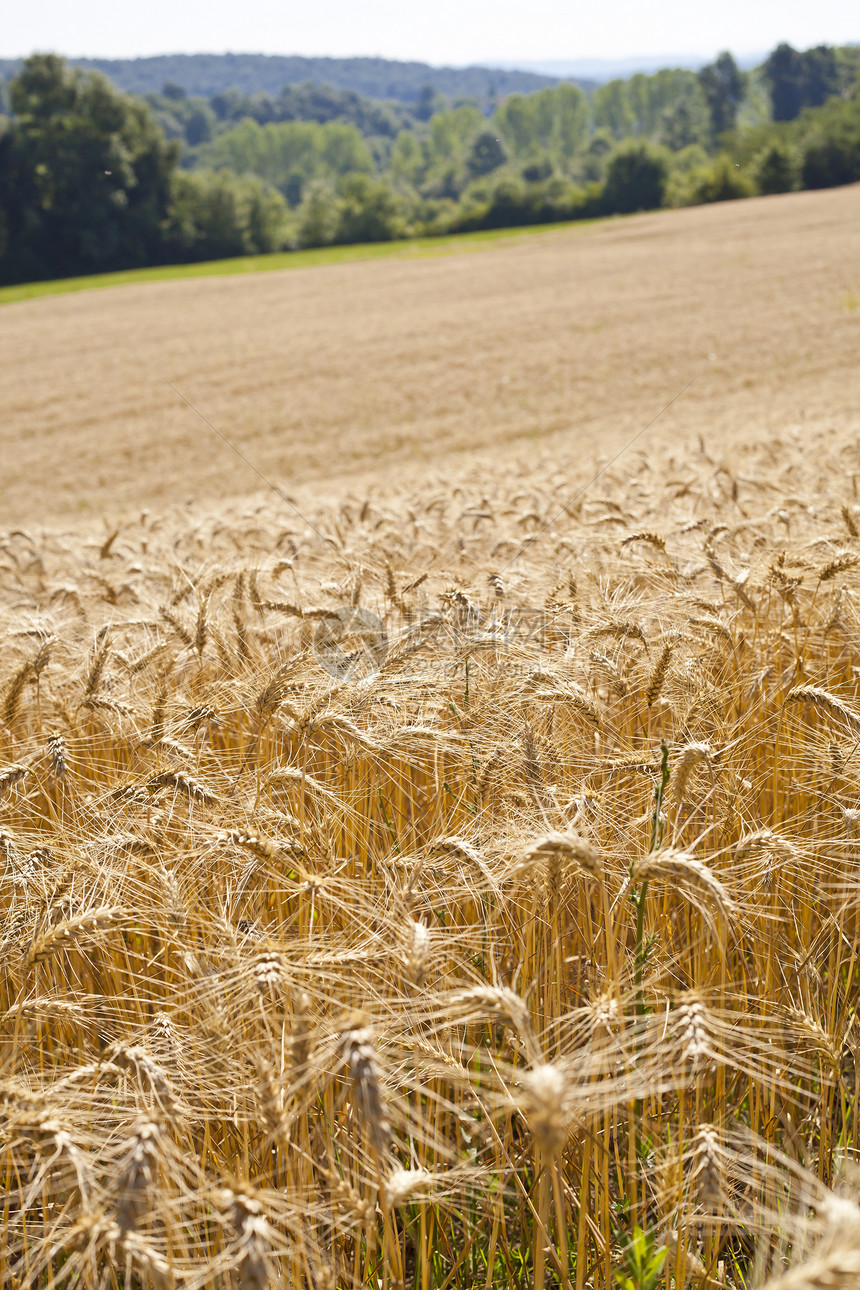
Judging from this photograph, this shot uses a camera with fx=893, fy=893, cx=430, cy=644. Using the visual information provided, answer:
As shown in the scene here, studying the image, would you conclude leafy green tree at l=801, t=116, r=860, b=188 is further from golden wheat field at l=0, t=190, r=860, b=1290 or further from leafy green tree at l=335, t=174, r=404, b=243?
golden wheat field at l=0, t=190, r=860, b=1290

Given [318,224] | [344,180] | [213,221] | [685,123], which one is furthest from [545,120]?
[213,221]

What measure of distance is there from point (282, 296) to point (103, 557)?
28276mm

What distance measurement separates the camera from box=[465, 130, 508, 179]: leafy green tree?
63.8m

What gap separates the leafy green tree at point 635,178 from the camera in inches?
2028

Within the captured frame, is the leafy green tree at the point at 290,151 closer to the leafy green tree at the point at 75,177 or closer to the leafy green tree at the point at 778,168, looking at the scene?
the leafy green tree at the point at 75,177

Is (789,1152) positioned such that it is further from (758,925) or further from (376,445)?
(376,445)

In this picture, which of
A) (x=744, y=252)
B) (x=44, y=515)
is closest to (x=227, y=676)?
(x=44, y=515)

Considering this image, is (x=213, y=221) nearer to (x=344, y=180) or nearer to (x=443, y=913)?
(x=344, y=180)

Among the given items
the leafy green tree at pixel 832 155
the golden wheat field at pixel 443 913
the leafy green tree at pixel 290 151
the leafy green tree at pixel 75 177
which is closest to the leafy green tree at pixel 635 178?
the leafy green tree at pixel 832 155

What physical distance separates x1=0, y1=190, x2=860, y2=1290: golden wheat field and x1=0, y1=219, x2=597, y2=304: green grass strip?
4052 cm

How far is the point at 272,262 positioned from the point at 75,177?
38.9 feet

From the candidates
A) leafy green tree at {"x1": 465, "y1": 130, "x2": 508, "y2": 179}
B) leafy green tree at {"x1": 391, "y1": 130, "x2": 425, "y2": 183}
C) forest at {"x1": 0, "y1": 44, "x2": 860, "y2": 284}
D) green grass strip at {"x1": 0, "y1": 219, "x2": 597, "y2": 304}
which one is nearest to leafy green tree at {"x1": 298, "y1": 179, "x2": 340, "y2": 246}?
forest at {"x1": 0, "y1": 44, "x2": 860, "y2": 284}

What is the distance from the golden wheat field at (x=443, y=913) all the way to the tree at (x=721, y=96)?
73.7 metres

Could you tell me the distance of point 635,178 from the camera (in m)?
51.7
